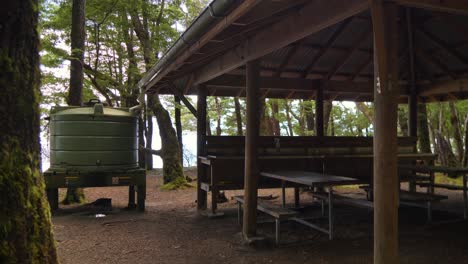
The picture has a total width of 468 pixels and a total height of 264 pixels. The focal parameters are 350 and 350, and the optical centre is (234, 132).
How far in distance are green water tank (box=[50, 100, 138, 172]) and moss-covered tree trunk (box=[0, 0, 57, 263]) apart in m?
5.13

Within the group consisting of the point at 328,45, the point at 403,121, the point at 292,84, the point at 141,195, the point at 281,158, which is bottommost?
the point at 141,195

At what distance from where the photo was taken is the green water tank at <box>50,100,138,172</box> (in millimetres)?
7211

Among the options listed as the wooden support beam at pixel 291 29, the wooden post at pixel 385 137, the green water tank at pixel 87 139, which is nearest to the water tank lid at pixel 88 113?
the green water tank at pixel 87 139

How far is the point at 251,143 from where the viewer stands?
520 cm

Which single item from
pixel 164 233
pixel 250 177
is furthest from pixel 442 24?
pixel 164 233

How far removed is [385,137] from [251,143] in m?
2.49

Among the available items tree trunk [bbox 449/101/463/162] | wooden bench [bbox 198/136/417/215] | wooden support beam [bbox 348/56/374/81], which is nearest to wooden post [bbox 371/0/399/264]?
wooden bench [bbox 198/136/417/215]

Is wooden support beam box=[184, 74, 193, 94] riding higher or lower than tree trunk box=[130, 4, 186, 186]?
higher

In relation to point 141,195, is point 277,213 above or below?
above

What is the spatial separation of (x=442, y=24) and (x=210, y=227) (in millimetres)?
5855

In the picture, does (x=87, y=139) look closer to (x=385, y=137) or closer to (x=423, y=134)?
(x=385, y=137)

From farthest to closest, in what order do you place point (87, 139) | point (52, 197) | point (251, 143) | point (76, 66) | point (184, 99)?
point (76, 66), point (184, 99), point (52, 197), point (87, 139), point (251, 143)

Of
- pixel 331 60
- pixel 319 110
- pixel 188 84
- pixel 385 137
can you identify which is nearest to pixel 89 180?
pixel 188 84

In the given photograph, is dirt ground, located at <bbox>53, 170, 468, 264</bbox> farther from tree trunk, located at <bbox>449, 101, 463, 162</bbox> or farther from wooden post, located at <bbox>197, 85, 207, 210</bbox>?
→ tree trunk, located at <bbox>449, 101, 463, 162</bbox>
